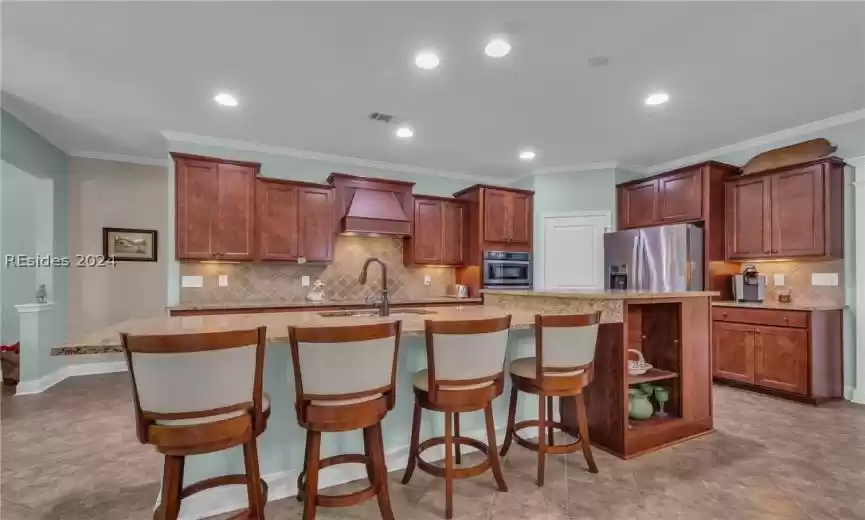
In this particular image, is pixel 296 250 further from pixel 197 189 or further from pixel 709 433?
pixel 709 433

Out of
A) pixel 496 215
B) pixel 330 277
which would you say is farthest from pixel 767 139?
A: pixel 330 277

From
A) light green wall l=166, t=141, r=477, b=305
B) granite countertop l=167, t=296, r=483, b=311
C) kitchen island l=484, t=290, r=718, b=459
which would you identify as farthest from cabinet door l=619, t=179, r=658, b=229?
kitchen island l=484, t=290, r=718, b=459

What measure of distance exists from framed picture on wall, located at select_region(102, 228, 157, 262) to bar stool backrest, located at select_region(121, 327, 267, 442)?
4537mm

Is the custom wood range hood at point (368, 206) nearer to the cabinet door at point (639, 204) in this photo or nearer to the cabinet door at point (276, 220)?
the cabinet door at point (276, 220)

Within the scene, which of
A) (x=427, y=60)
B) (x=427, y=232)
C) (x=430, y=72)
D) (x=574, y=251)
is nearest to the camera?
(x=427, y=60)

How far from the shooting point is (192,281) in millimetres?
4289

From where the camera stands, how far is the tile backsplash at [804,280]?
388 cm

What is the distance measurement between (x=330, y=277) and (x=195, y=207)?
164cm

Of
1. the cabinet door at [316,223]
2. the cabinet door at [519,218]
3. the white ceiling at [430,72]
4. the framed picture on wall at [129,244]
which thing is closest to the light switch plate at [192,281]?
the cabinet door at [316,223]

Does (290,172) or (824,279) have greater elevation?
(290,172)

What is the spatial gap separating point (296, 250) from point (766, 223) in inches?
198

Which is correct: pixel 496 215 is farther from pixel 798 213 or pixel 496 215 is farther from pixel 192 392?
pixel 192 392

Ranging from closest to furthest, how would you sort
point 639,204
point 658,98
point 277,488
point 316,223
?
point 277,488 → point 658,98 → point 316,223 → point 639,204

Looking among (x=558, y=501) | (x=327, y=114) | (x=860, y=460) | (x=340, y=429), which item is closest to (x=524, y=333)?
(x=558, y=501)
